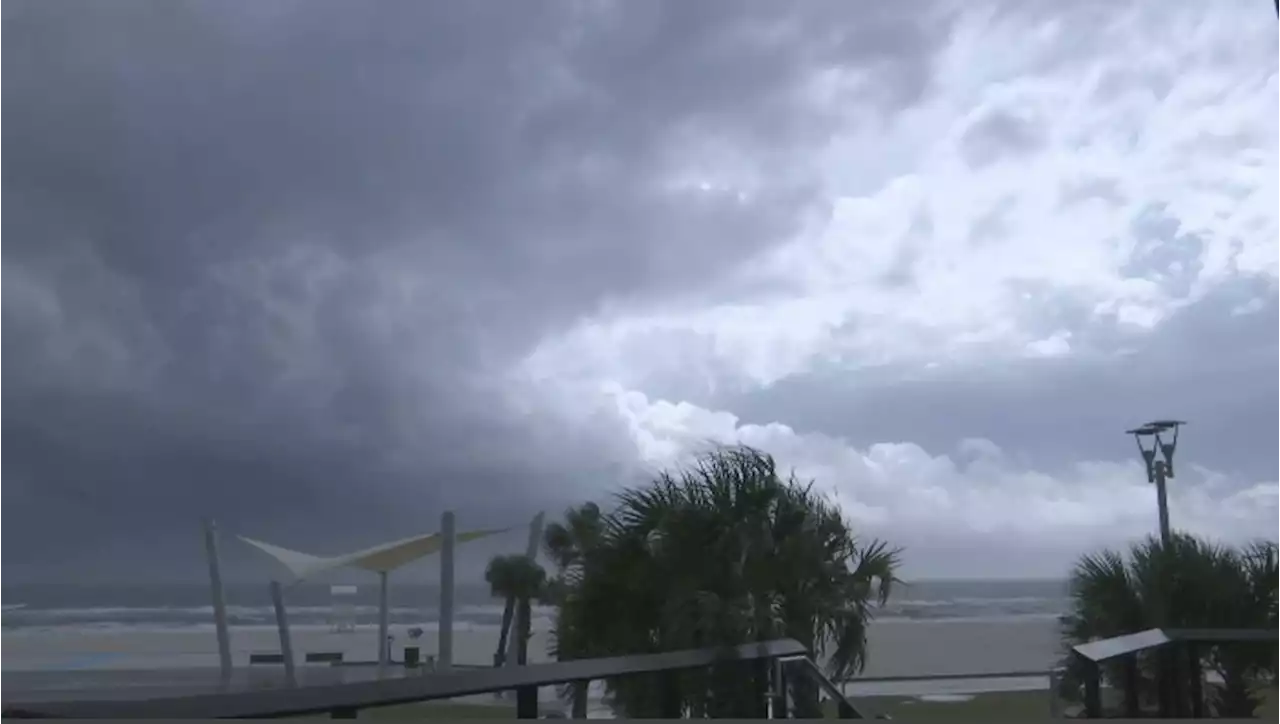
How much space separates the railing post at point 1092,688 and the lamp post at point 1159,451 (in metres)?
6.83

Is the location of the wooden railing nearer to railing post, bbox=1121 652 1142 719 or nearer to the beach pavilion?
railing post, bbox=1121 652 1142 719

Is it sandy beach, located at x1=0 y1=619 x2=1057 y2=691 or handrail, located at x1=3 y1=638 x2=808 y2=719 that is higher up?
handrail, located at x1=3 y1=638 x2=808 y2=719

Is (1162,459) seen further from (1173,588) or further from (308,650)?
(308,650)

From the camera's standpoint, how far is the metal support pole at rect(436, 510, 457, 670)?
680 inches

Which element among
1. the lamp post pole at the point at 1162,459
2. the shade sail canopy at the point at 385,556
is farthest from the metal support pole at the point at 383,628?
the lamp post pole at the point at 1162,459

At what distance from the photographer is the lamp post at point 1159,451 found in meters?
9.80

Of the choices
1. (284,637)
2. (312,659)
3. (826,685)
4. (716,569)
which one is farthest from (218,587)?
(826,685)

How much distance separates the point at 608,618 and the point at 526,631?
10838 millimetres

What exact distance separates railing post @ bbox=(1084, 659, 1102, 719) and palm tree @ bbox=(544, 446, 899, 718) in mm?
3105

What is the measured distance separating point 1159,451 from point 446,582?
1154cm

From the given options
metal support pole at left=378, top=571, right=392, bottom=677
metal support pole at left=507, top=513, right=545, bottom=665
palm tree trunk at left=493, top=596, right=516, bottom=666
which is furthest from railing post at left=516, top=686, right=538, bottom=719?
metal support pole at left=378, top=571, right=392, bottom=677

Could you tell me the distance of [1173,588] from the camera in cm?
820

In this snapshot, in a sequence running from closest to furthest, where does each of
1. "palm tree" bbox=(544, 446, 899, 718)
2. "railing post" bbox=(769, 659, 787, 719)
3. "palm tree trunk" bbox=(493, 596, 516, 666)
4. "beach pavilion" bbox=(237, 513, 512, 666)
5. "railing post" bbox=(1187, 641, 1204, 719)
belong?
1. "railing post" bbox=(769, 659, 787, 719)
2. "railing post" bbox=(1187, 641, 1204, 719)
3. "palm tree" bbox=(544, 446, 899, 718)
4. "palm tree trunk" bbox=(493, 596, 516, 666)
5. "beach pavilion" bbox=(237, 513, 512, 666)

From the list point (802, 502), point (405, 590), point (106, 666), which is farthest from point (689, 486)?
point (405, 590)
